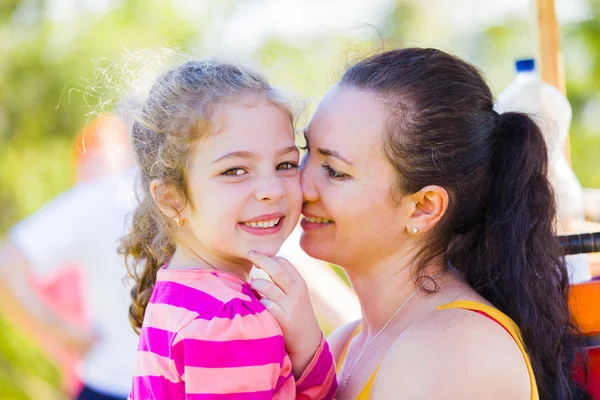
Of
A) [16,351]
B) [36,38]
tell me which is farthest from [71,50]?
[16,351]

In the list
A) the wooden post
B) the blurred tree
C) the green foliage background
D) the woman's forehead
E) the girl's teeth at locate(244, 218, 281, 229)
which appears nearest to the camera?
the girl's teeth at locate(244, 218, 281, 229)

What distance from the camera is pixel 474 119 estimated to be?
1892 millimetres

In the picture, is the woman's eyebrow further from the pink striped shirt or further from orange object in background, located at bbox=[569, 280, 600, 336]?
orange object in background, located at bbox=[569, 280, 600, 336]

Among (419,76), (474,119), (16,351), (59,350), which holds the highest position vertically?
(419,76)

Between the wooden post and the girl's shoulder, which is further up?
the wooden post

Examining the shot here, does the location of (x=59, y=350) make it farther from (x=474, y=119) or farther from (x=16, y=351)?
(x=16, y=351)

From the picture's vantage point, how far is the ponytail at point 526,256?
1.81 m

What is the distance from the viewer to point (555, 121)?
228 cm

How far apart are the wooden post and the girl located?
1159mm

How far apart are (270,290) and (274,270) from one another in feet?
0.16

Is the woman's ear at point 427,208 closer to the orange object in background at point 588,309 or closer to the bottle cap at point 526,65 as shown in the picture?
the orange object in background at point 588,309

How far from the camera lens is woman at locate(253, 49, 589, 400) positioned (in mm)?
1831

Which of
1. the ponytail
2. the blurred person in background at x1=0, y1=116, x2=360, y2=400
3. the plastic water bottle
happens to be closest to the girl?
the ponytail

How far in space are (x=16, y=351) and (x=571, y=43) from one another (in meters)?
7.22
